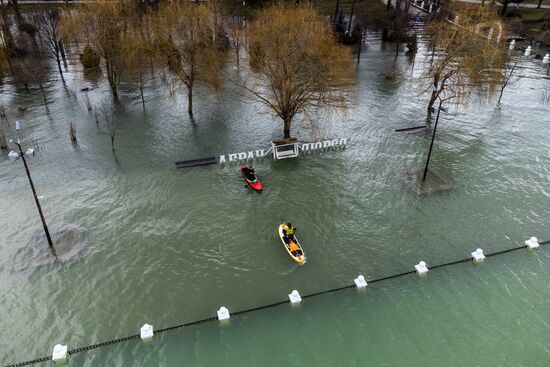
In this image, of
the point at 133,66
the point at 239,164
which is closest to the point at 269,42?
the point at 239,164

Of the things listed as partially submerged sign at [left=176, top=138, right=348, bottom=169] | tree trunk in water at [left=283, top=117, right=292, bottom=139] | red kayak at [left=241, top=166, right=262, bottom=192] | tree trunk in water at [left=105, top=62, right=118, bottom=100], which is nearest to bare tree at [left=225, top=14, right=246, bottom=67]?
tree trunk in water at [left=105, top=62, right=118, bottom=100]

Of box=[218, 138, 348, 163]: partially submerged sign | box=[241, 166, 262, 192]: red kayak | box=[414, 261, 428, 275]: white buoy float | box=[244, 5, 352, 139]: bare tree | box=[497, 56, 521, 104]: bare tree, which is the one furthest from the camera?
box=[497, 56, 521, 104]: bare tree

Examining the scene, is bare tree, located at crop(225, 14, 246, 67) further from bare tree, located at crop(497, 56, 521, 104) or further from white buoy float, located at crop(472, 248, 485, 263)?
white buoy float, located at crop(472, 248, 485, 263)

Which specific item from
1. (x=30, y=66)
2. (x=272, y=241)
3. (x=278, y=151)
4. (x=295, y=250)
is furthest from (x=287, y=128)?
(x=30, y=66)

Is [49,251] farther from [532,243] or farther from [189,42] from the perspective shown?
[532,243]

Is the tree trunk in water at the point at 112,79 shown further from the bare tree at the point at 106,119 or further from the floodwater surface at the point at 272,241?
the floodwater surface at the point at 272,241
